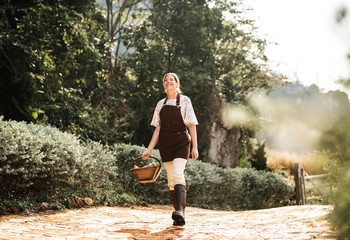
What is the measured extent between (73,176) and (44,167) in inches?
39.5

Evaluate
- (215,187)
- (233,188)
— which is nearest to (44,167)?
(215,187)

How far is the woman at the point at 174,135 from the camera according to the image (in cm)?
443

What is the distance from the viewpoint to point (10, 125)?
591 cm

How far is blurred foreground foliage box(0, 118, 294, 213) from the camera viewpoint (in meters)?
5.24

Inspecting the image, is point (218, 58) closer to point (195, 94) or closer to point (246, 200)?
point (195, 94)

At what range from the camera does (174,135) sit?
4613 millimetres

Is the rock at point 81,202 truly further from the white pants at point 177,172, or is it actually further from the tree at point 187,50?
the tree at point 187,50

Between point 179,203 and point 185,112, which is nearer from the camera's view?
point 179,203

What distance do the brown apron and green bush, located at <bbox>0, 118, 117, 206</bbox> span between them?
2.15 meters

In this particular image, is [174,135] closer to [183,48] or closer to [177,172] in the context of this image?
[177,172]

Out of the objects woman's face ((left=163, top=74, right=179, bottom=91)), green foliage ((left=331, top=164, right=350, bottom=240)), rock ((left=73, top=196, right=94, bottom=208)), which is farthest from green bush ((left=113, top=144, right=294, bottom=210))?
green foliage ((left=331, top=164, right=350, bottom=240))

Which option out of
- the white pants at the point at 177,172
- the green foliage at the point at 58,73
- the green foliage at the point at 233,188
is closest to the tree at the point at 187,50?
the green foliage at the point at 58,73

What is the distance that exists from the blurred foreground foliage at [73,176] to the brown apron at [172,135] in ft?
7.21

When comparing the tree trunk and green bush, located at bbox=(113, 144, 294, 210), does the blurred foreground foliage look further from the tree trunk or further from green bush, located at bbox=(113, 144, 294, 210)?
the tree trunk
